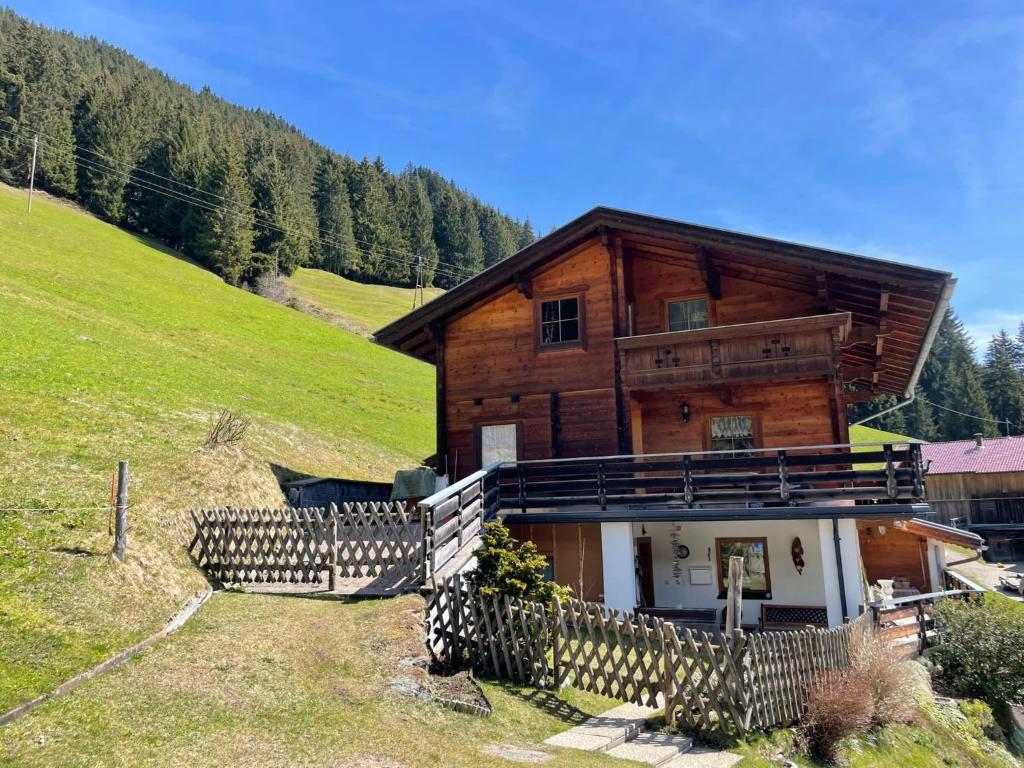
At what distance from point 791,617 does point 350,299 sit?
7457 centimetres

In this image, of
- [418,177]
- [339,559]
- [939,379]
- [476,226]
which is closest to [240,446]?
[339,559]

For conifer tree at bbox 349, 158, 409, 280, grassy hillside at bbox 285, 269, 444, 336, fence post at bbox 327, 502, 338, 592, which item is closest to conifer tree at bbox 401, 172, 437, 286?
conifer tree at bbox 349, 158, 409, 280

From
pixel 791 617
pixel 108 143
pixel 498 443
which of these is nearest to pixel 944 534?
pixel 791 617

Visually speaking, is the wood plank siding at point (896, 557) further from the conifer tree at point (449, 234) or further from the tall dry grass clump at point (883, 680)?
the conifer tree at point (449, 234)

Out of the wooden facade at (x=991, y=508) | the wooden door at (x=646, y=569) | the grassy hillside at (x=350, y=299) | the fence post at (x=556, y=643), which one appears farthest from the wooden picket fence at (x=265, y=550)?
the grassy hillside at (x=350, y=299)

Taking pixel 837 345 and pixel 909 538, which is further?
pixel 909 538

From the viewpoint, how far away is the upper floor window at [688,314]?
19.3 metres

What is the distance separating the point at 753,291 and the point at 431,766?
15368 millimetres

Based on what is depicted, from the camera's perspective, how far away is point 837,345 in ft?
54.0

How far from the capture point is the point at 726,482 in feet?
50.6

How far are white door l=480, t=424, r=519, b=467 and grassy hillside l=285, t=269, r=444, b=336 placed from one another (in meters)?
48.0

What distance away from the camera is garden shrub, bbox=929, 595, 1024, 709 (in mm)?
15219

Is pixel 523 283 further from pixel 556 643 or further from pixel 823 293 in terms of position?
pixel 556 643

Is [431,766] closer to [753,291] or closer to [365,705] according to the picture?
[365,705]
